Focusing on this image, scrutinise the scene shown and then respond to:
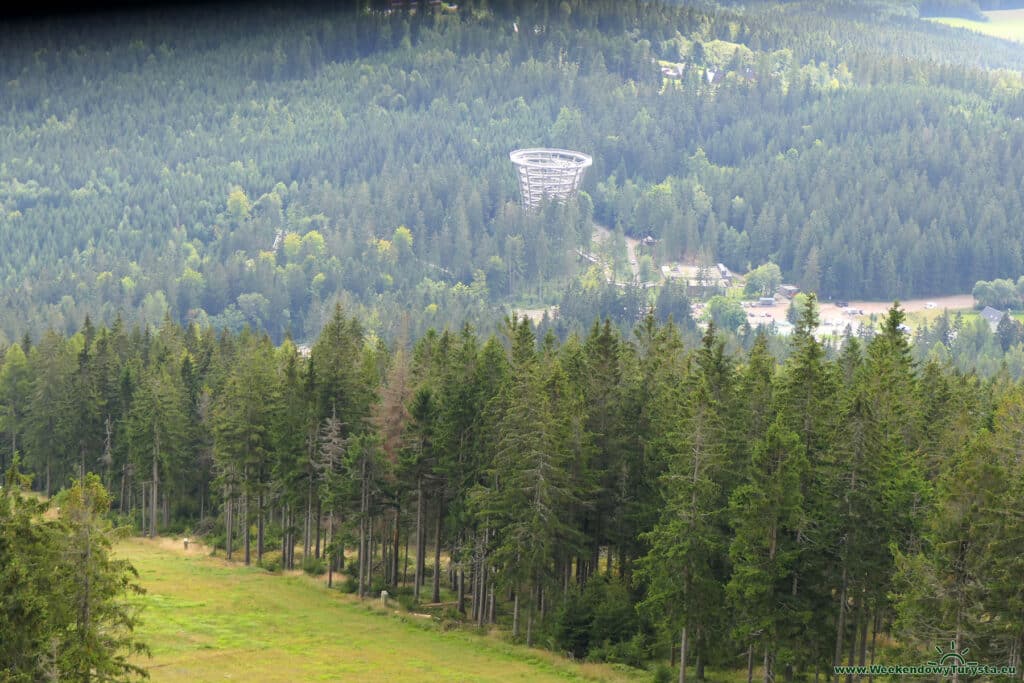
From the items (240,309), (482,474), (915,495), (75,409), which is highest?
(915,495)

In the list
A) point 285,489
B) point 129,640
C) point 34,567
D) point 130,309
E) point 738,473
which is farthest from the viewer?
point 130,309

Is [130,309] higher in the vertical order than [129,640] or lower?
lower

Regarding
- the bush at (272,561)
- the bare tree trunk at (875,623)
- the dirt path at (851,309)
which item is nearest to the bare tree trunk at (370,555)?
the bush at (272,561)

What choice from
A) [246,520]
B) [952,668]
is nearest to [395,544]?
[246,520]

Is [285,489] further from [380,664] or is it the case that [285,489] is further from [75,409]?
[75,409]

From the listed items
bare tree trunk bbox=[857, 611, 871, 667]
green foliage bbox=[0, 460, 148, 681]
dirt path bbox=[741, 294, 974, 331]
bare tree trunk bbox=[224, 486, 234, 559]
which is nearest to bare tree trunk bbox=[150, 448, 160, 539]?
bare tree trunk bbox=[224, 486, 234, 559]

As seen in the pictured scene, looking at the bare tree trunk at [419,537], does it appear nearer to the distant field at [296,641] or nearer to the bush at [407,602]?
the bush at [407,602]

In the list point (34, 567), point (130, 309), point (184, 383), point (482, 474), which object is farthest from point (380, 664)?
point (130, 309)
